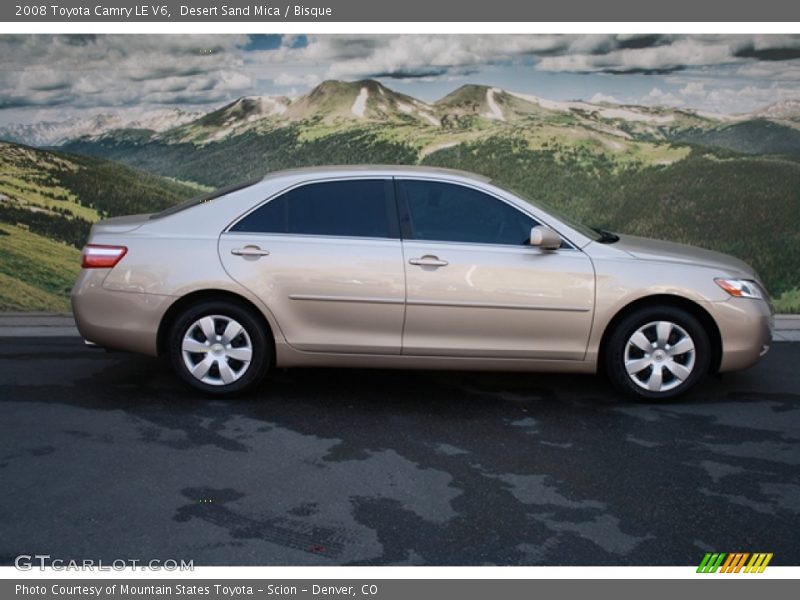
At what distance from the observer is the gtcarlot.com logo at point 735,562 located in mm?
3934

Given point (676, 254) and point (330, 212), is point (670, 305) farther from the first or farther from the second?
point (330, 212)

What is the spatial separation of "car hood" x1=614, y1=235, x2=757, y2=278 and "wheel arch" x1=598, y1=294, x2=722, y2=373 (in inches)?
10.4

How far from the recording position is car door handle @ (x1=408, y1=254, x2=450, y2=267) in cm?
601

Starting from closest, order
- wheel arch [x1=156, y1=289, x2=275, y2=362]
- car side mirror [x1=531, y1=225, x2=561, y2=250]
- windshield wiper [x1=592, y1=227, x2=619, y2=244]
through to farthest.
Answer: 1. car side mirror [x1=531, y1=225, x2=561, y2=250]
2. wheel arch [x1=156, y1=289, x2=275, y2=362]
3. windshield wiper [x1=592, y1=227, x2=619, y2=244]

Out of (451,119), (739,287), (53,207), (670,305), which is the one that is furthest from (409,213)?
(53,207)

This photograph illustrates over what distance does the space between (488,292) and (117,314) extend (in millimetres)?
2402

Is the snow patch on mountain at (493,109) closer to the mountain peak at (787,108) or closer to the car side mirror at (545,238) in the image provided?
the mountain peak at (787,108)

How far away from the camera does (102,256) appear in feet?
20.1

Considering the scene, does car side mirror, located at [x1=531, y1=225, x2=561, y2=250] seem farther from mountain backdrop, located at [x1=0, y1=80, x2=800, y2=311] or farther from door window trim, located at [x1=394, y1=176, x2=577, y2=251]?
mountain backdrop, located at [x1=0, y1=80, x2=800, y2=311]

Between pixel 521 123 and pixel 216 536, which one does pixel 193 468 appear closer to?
pixel 216 536

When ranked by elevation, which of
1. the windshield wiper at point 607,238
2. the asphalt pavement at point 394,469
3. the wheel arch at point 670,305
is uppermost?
the windshield wiper at point 607,238

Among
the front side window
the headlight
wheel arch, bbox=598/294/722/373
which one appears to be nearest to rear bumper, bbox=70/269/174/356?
the front side window

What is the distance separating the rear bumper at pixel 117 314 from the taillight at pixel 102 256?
0.13 feet

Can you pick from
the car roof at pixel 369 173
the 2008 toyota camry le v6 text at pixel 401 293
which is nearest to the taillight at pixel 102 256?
the 2008 toyota camry le v6 text at pixel 401 293
